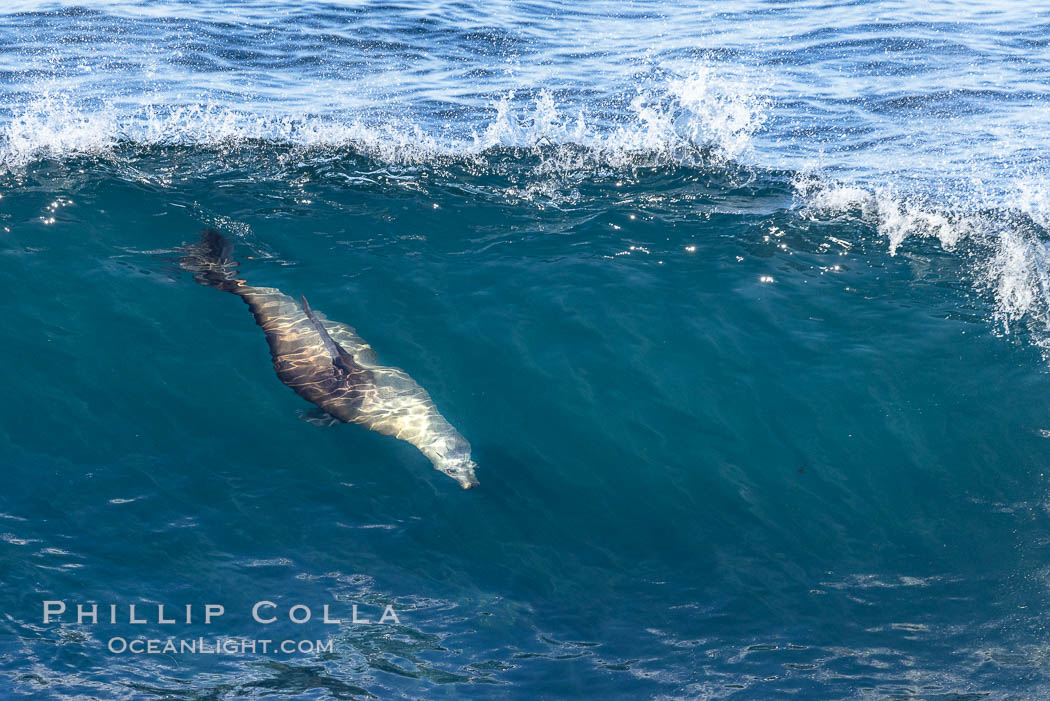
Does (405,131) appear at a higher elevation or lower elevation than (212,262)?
higher

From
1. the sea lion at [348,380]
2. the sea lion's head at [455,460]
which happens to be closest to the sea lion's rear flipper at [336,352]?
the sea lion at [348,380]

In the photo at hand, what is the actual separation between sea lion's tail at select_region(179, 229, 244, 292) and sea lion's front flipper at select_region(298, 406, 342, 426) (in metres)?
2.17

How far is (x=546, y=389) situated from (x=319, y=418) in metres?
2.24

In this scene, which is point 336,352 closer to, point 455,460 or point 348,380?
point 348,380

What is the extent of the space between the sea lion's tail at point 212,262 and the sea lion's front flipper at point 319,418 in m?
2.17

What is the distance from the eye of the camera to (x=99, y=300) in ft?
32.2

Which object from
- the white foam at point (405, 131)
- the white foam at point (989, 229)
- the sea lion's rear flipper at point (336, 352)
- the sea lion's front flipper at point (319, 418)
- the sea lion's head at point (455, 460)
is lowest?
the sea lion's head at point (455, 460)

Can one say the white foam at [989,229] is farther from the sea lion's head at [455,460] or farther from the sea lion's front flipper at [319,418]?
the sea lion's front flipper at [319,418]

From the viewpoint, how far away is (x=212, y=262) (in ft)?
33.6

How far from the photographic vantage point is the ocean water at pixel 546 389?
6848 mm

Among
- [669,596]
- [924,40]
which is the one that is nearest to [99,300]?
[669,596]

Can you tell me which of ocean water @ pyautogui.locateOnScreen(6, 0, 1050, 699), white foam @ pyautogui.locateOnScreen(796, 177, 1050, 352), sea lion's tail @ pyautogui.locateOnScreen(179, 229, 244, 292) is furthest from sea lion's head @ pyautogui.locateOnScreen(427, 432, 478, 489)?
white foam @ pyautogui.locateOnScreen(796, 177, 1050, 352)

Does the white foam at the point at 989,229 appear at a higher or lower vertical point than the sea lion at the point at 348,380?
higher

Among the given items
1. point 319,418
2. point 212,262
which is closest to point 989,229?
point 319,418
